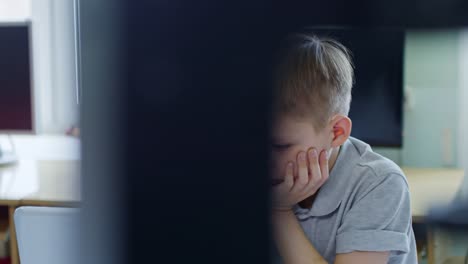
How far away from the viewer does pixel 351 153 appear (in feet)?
1.23

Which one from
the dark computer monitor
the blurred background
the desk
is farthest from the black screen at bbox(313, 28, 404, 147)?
the dark computer monitor

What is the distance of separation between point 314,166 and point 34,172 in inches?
66.2

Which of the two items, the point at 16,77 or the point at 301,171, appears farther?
the point at 16,77

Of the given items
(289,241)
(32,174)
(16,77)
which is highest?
(16,77)

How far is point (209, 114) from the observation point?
30cm

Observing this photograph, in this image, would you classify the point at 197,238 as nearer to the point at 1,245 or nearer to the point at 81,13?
the point at 81,13

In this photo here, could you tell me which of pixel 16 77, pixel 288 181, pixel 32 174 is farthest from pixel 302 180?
pixel 16 77

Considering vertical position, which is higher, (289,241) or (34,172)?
(289,241)

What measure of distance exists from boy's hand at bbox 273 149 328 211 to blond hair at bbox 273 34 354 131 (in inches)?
0.9

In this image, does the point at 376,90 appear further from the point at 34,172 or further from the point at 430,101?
the point at 34,172

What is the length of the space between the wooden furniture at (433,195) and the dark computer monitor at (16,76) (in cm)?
179

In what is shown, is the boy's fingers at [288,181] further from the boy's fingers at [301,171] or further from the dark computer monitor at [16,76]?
the dark computer monitor at [16,76]

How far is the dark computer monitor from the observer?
1.91m

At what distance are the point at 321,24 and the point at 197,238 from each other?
0.13 meters
